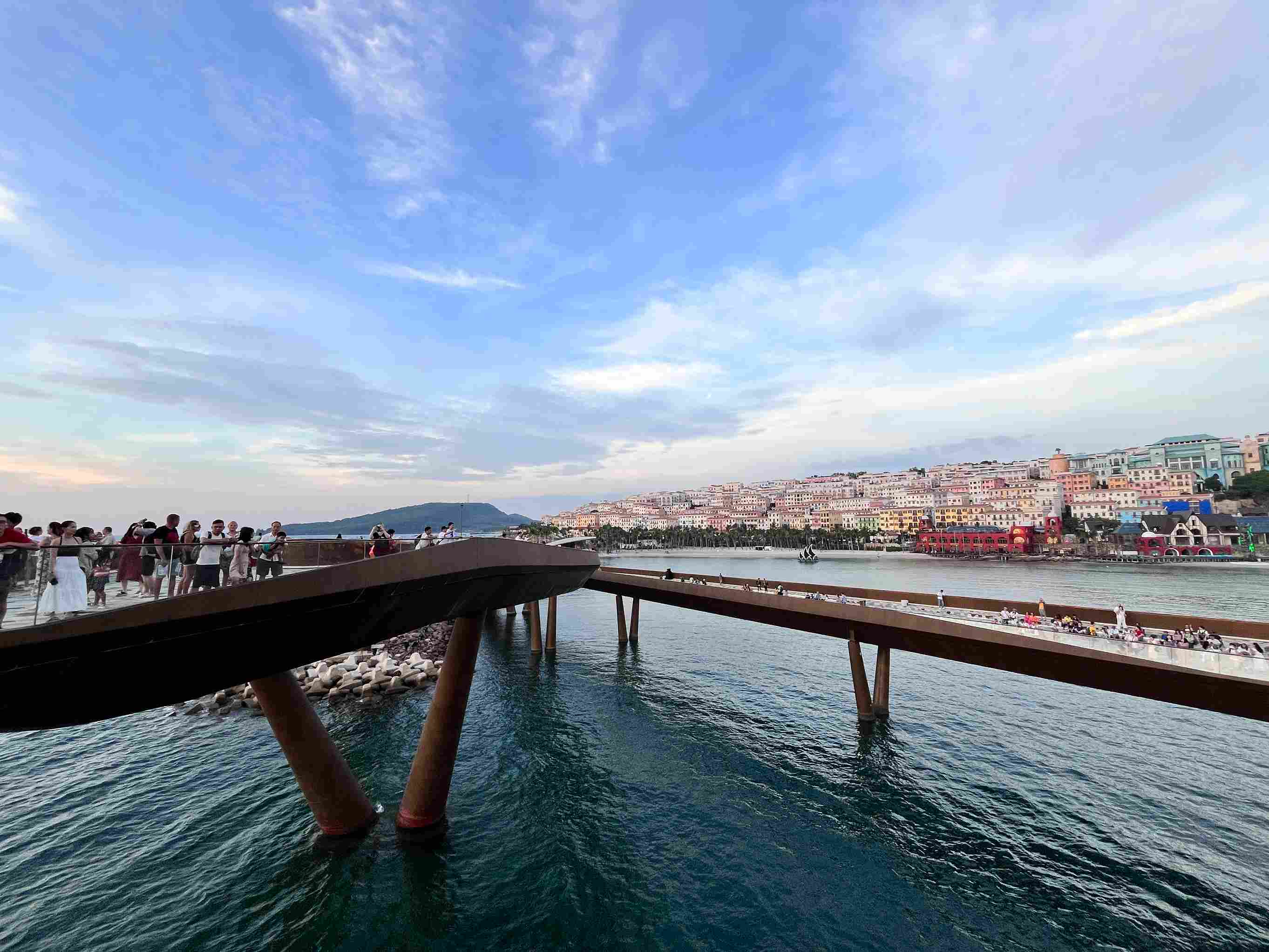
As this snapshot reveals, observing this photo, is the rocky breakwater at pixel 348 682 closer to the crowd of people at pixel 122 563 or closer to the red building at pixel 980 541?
the crowd of people at pixel 122 563

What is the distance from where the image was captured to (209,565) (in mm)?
7344

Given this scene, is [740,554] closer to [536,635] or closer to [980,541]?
[980,541]

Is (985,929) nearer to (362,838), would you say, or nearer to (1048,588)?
(362,838)

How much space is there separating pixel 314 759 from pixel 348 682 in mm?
13040

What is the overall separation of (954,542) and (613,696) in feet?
480

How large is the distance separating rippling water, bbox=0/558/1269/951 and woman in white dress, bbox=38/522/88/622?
1209mm

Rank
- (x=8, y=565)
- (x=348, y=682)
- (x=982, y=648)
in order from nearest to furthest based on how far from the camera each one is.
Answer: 1. (x=8, y=565)
2. (x=982, y=648)
3. (x=348, y=682)

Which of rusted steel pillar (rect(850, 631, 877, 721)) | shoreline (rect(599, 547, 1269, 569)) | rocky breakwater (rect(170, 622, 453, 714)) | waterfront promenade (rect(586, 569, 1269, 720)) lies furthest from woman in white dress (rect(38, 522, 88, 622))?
shoreline (rect(599, 547, 1269, 569))

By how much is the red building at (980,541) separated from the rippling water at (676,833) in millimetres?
131751

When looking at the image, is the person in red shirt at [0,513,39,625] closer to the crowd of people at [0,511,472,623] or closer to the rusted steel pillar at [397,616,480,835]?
the crowd of people at [0,511,472,623]

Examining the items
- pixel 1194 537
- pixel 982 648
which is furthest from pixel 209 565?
pixel 1194 537

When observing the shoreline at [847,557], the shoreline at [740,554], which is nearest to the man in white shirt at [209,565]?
the shoreline at [847,557]

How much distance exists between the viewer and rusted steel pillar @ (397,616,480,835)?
12430 mm

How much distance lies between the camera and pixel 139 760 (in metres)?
16.8
